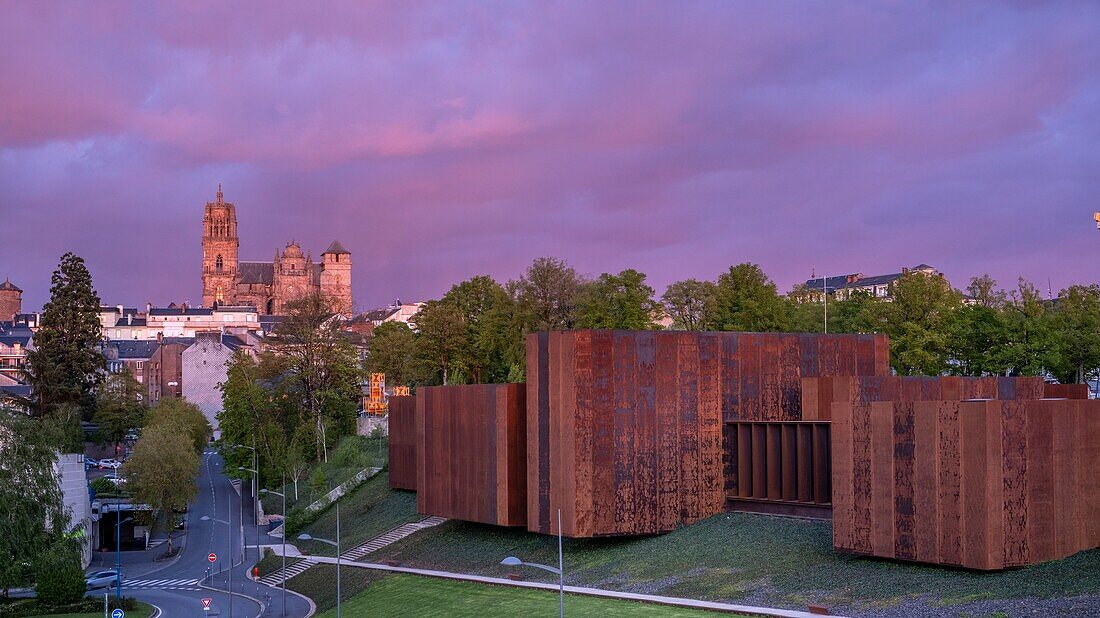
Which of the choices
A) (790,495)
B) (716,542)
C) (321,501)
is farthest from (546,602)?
(321,501)

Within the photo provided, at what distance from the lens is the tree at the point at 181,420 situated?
11211 cm

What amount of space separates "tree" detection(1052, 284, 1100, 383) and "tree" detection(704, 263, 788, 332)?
20.2 meters

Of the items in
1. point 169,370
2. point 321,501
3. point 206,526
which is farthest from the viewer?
point 169,370

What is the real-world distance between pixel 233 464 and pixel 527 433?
5067cm

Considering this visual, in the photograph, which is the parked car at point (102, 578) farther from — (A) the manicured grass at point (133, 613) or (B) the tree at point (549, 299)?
(B) the tree at point (549, 299)

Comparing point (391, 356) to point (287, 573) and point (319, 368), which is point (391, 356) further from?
point (287, 573)

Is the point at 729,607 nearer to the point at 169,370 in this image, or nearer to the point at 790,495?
the point at 790,495

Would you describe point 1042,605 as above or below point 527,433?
below

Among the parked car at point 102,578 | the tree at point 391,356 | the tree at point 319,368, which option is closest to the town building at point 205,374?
the tree at point 391,356

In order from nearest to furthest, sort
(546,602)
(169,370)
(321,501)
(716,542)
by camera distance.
Answer: 1. (546,602)
2. (716,542)
3. (321,501)
4. (169,370)

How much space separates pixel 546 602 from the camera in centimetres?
4638

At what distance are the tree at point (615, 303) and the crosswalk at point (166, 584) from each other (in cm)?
3275

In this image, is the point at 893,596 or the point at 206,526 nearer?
the point at 893,596

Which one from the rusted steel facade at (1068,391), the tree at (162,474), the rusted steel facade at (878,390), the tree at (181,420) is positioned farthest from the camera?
the tree at (181,420)
